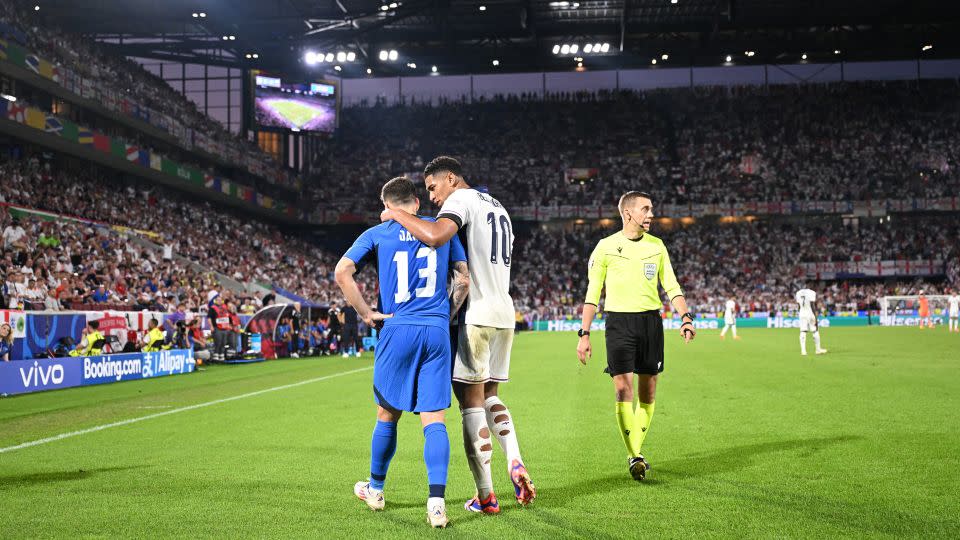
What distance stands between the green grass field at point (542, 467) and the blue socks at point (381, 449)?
0.78ft

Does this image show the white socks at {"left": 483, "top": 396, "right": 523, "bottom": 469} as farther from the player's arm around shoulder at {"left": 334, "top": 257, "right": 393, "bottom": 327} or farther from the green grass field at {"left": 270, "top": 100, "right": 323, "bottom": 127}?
the green grass field at {"left": 270, "top": 100, "right": 323, "bottom": 127}

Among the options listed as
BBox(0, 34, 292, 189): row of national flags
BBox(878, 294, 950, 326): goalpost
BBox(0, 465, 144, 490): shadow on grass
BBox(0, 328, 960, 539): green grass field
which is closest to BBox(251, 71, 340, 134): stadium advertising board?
BBox(0, 34, 292, 189): row of national flags

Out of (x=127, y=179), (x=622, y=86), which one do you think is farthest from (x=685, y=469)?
(x=622, y=86)

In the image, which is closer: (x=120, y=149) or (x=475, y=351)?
(x=475, y=351)

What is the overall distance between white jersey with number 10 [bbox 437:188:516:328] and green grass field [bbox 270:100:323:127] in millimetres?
43818

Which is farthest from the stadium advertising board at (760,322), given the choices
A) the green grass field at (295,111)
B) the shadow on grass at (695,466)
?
the shadow on grass at (695,466)

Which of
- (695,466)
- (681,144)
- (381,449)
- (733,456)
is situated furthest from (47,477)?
(681,144)

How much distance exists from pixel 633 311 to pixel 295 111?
43.6m

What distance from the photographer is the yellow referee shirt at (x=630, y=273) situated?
691cm

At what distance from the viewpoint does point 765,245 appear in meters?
58.9

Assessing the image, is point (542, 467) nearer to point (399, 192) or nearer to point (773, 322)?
point (399, 192)

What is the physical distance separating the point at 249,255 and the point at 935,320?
41.9m

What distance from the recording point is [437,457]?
5.11 m

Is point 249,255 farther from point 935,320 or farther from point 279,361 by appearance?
point 935,320
